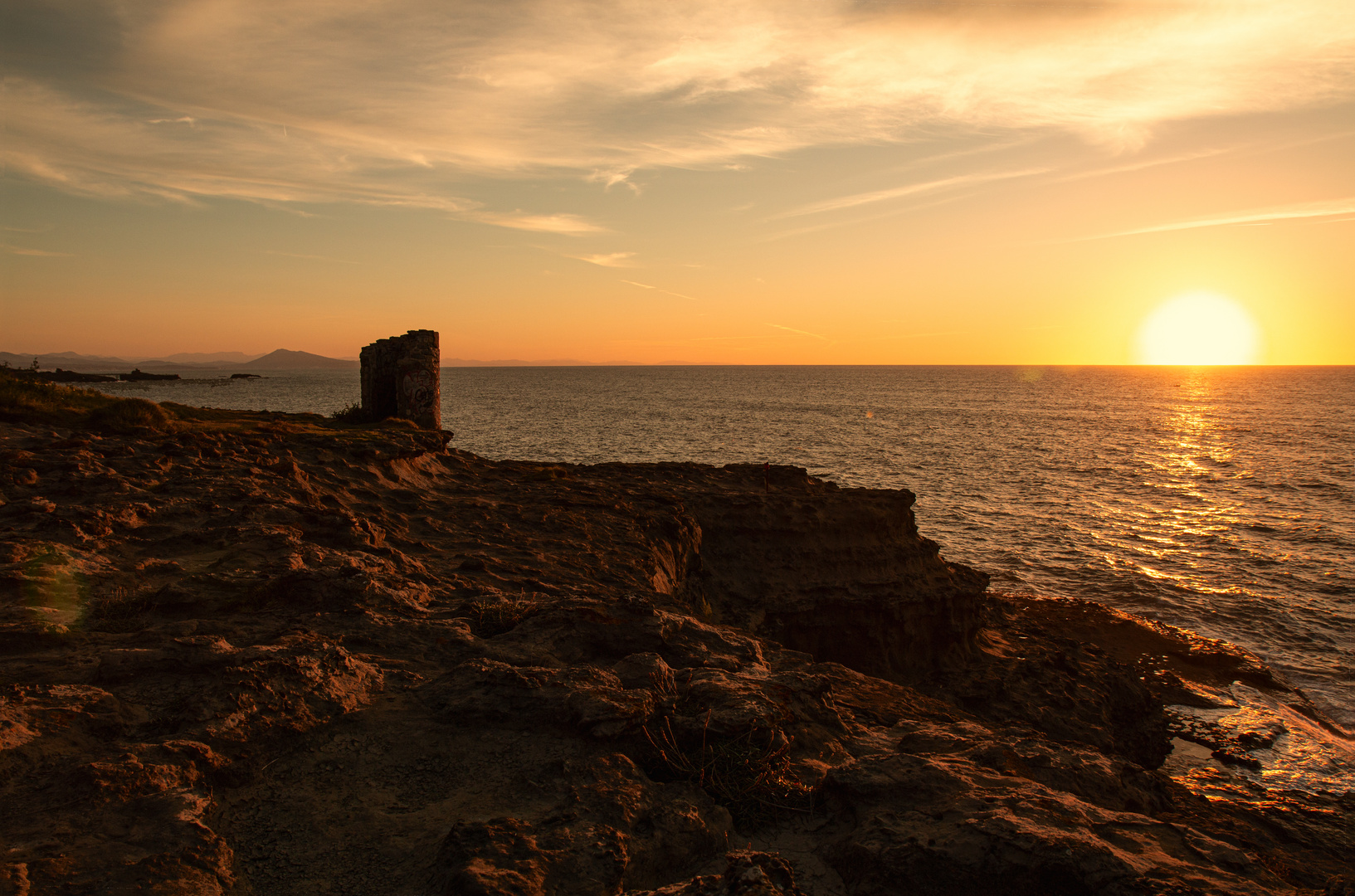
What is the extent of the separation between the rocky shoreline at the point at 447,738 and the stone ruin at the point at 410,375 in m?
6.94

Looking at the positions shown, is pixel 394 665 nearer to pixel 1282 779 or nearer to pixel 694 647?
pixel 694 647

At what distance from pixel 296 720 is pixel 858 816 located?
4121mm

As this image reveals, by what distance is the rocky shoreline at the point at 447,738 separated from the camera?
13.6ft

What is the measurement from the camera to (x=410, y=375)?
19266 mm

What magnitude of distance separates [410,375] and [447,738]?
15446 mm

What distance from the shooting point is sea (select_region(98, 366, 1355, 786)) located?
22703mm

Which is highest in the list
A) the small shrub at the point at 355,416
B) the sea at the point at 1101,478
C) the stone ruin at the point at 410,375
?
the stone ruin at the point at 410,375

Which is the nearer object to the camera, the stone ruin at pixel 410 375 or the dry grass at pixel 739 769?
the dry grass at pixel 739 769

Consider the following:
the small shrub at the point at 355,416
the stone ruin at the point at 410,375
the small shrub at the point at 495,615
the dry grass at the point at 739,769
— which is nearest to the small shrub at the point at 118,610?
the small shrub at the point at 495,615

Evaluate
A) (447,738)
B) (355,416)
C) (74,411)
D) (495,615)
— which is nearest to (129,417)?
(74,411)

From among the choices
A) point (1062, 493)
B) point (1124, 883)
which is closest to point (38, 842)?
point (1124, 883)

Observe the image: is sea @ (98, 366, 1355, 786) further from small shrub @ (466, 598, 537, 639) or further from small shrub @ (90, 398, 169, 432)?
small shrub @ (90, 398, 169, 432)

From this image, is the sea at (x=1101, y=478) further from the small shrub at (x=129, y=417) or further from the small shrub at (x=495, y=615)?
the small shrub at (x=129, y=417)

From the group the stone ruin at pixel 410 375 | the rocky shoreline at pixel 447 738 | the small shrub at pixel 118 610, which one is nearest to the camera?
the rocky shoreline at pixel 447 738
